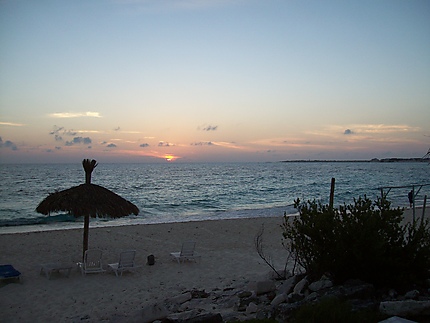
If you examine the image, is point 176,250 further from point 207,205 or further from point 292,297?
point 207,205

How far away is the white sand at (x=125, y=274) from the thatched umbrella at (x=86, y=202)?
140 cm

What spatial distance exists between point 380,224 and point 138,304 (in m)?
4.90

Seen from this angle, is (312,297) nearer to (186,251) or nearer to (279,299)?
(279,299)

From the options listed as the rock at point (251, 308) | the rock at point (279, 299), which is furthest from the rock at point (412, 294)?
the rock at point (251, 308)

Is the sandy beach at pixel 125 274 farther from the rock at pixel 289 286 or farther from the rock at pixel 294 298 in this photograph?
the rock at pixel 294 298

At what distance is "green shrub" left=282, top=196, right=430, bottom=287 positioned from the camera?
5.68 metres

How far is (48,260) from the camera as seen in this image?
12.0m

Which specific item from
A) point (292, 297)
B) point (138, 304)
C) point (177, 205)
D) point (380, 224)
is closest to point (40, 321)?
point (138, 304)

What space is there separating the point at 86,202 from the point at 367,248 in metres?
7.41

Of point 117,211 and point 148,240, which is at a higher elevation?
point 117,211

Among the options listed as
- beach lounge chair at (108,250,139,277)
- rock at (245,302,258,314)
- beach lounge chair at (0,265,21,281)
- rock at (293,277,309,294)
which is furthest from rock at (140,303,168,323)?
beach lounge chair at (0,265,21,281)

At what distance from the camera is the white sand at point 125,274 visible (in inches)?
306

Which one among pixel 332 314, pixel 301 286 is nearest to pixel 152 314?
pixel 301 286

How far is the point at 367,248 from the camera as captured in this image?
223 inches
